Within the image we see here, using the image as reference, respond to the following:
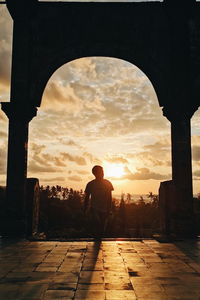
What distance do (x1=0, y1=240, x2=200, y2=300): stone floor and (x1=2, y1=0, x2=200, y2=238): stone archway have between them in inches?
84.7

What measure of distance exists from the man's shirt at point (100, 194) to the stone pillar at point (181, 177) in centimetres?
183

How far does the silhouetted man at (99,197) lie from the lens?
7508mm

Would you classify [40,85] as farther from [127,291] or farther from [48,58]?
[127,291]

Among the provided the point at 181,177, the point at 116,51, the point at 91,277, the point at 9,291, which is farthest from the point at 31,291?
the point at 116,51

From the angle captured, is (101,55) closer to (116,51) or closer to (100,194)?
(116,51)

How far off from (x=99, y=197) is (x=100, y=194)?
6cm

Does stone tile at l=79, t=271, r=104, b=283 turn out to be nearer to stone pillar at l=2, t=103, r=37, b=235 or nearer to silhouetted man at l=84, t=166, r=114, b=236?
silhouetted man at l=84, t=166, r=114, b=236

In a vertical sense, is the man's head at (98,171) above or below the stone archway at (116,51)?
below

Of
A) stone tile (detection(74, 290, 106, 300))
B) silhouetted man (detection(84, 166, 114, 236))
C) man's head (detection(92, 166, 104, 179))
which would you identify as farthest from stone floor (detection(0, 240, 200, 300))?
man's head (detection(92, 166, 104, 179))

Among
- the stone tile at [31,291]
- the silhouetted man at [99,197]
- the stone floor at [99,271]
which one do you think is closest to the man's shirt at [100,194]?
the silhouetted man at [99,197]

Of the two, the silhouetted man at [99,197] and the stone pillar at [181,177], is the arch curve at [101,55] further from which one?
the silhouetted man at [99,197]

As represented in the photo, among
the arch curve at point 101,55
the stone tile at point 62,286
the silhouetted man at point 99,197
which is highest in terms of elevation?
the arch curve at point 101,55

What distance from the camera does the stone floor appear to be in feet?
11.9

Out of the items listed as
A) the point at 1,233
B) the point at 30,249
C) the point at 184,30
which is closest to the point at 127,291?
the point at 30,249
